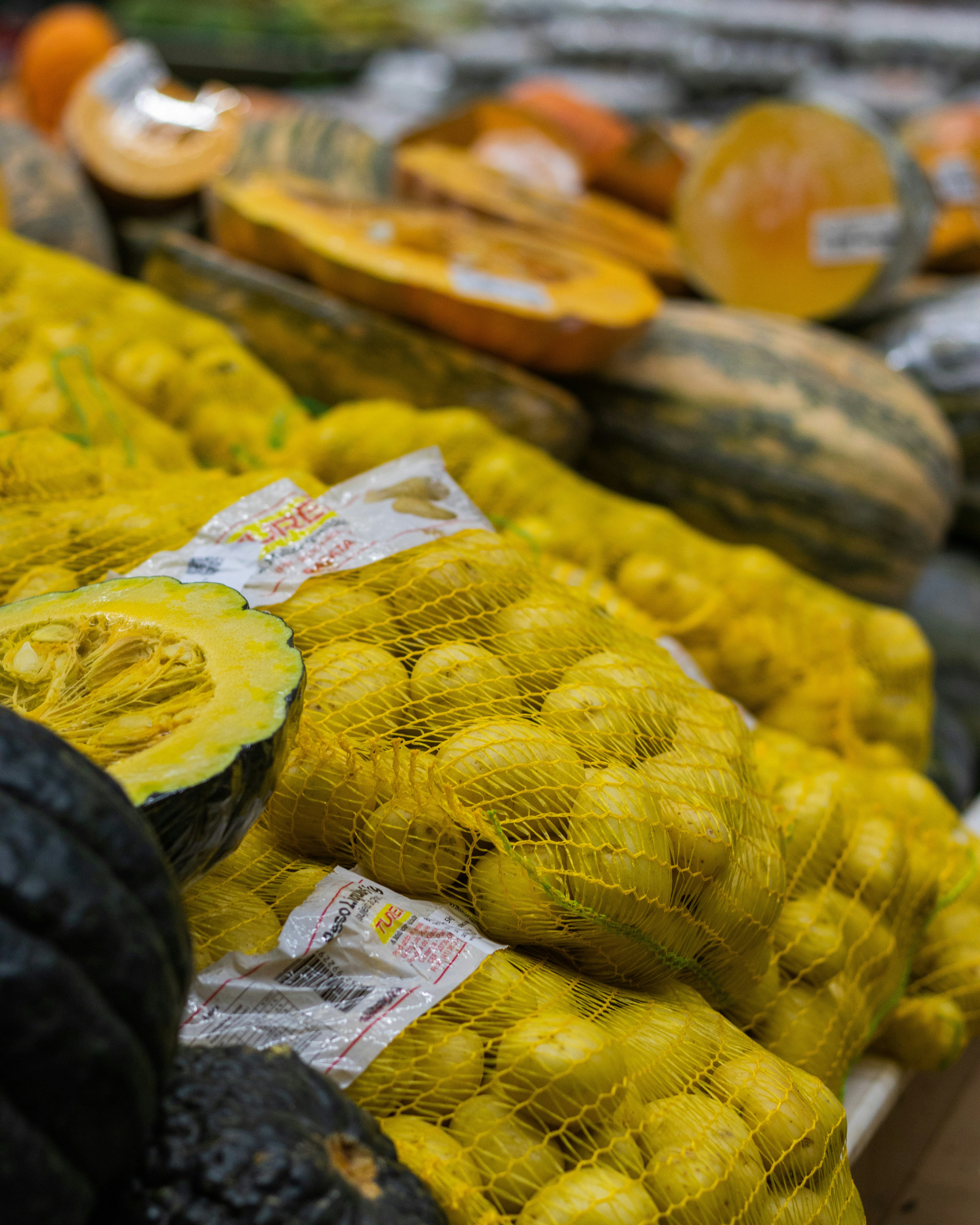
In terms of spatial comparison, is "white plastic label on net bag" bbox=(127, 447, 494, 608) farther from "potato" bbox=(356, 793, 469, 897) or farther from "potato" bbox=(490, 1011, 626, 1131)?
"potato" bbox=(490, 1011, 626, 1131)

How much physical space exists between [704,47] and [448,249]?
2950mm

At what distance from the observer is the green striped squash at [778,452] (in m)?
1.85

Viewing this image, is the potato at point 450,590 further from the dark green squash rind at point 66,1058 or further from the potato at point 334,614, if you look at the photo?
the dark green squash rind at point 66,1058

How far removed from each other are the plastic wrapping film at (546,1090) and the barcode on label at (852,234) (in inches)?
79.3

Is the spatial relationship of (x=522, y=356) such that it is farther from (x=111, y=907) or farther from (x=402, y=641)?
(x=111, y=907)

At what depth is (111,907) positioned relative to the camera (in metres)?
0.49

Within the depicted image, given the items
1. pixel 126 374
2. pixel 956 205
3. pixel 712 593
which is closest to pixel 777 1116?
pixel 712 593

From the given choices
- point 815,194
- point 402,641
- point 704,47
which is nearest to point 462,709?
point 402,641

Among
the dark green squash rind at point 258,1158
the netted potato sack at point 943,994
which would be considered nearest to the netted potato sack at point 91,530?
the dark green squash rind at point 258,1158

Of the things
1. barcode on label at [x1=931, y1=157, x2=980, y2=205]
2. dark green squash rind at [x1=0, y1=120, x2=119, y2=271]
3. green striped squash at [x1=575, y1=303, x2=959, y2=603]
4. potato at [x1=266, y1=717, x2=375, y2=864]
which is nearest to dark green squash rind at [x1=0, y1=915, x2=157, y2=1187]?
potato at [x1=266, y1=717, x2=375, y2=864]

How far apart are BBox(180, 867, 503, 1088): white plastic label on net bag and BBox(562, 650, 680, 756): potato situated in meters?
0.23

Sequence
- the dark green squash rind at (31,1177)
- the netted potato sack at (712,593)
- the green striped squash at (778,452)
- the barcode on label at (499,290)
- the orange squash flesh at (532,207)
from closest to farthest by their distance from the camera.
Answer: the dark green squash rind at (31,1177), the netted potato sack at (712,593), the barcode on label at (499,290), the green striped squash at (778,452), the orange squash flesh at (532,207)

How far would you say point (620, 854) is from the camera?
0.76 m

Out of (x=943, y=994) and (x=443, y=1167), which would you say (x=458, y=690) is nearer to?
(x=443, y=1167)
